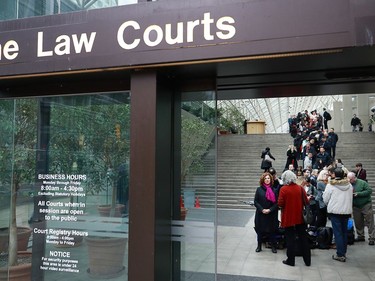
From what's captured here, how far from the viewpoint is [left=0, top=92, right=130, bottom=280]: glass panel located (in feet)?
13.6

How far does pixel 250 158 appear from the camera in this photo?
2064 centimetres

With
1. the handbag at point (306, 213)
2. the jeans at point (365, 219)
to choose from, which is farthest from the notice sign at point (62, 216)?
the jeans at point (365, 219)

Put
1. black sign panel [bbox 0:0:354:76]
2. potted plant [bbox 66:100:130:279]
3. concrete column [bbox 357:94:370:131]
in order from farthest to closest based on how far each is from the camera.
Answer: concrete column [bbox 357:94:370:131] → potted plant [bbox 66:100:130:279] → black sign panel [bbox 0:0:354:76]

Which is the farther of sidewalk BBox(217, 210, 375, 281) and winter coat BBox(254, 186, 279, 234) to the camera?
winter coat BBox(254, 186, 279, 234)

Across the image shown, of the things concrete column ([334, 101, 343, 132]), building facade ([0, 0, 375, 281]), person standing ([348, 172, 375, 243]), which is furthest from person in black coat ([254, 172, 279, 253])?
concrete column ([334, 101, 343, 132])

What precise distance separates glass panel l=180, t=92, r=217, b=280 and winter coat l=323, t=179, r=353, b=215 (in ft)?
12.3

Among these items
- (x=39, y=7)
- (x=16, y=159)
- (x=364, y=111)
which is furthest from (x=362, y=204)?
(x=364, y=111)

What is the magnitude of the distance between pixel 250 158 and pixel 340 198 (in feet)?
45.3

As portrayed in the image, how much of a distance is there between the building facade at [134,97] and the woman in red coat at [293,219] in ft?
7.54

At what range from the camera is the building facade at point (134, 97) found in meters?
3.32

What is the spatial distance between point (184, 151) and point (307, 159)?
1294cm

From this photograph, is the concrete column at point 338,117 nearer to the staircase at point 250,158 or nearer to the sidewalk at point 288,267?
the staircase at point 250,158

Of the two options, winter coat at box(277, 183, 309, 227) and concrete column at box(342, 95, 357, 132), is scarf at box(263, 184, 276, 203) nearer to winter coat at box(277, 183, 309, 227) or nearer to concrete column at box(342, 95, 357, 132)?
winter coat at box(277, 183, 309, 227)

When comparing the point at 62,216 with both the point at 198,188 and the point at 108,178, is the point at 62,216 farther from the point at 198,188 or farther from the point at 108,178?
the point at 198,188
